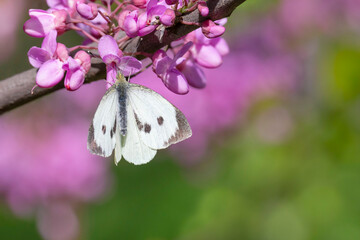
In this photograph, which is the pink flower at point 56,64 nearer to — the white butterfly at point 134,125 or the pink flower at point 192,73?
the white butterfly at point 134,125

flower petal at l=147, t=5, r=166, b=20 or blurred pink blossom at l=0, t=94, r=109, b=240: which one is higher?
flower petal at l=147, t=5, r=166, b=20

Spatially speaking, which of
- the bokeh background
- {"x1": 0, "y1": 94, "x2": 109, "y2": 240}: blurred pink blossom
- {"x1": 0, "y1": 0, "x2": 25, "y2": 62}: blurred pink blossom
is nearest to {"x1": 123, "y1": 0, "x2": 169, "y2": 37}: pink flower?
the bokeh background

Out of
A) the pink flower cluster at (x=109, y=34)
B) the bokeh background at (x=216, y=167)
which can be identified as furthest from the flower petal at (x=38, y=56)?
the bokeh background at (x=216, y=167)

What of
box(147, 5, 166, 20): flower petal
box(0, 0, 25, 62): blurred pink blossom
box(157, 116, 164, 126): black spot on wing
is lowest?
box(0, 0, 25, 62): blurred pink blossom

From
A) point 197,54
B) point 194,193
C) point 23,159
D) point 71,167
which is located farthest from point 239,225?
point 197,54

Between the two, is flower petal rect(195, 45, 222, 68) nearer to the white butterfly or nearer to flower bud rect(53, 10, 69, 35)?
the white butterfly

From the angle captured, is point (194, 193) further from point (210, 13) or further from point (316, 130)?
point (210, 13)
